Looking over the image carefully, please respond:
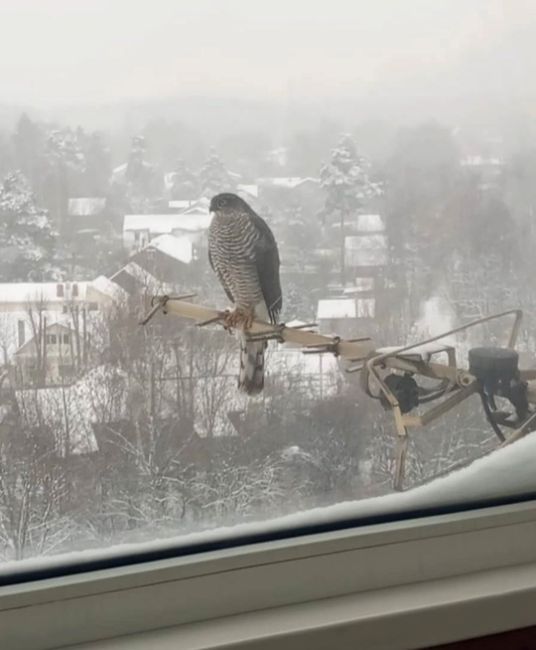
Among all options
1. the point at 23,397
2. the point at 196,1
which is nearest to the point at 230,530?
the point at 23,397

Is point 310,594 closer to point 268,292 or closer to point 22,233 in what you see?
point 268,292

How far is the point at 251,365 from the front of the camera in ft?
3.38

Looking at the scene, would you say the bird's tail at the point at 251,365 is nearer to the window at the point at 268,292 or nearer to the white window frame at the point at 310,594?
the window at the point at 268,292

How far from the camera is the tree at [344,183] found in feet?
3.42

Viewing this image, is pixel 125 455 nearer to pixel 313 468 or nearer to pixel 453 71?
pixel 313 468

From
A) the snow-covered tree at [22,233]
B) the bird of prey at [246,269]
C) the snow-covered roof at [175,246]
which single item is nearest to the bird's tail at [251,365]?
the bird of prey at [246,269]

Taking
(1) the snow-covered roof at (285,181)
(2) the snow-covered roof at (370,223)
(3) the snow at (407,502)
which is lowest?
(3) the snow at (407,502)

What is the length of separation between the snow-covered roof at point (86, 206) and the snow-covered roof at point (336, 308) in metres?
0.26

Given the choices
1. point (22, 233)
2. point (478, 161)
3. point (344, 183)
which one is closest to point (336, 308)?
point (344, 183)

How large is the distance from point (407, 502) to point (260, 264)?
12.4 inches

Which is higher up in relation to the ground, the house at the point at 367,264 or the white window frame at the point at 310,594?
the house at the point at 367,264

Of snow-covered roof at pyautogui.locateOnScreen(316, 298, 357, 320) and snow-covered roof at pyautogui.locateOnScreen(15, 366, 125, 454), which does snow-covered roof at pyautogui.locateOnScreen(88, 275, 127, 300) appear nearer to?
snow-covered roof at pyautogui.locateOnScreen(15, 366, 125, 454)

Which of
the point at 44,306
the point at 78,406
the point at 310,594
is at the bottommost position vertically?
the point at 310,594

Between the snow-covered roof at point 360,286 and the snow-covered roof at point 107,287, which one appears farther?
the snow-covered roof at point 360,286
